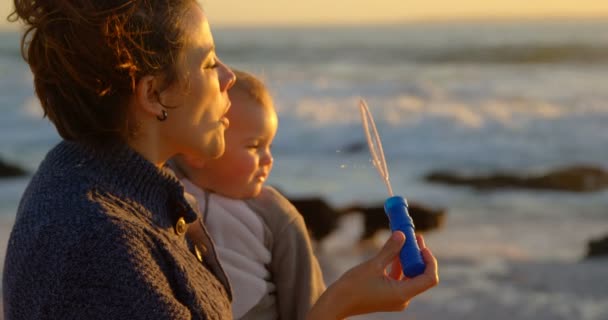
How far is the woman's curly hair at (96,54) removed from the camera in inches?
81.5

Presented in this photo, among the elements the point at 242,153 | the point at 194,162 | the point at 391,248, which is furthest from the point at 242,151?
the point at 391,248

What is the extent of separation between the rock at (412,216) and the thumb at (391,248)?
478cm

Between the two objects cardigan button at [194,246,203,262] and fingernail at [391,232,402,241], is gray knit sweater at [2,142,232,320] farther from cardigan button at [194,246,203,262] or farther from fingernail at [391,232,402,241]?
fingernail at [391,232,402,241]

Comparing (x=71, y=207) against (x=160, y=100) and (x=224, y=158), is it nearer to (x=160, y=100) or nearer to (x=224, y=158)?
(x=160, y=100)

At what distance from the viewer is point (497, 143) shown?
1412 cm

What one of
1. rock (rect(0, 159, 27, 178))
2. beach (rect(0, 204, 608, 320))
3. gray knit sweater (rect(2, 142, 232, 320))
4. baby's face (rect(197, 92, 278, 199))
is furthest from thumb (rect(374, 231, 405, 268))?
rock (rect(0, 159, 27, 178))

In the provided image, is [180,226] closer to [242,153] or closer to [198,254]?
[198,254]

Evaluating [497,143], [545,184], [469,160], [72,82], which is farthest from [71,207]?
[497,143]

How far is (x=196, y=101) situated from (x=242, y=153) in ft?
2.59

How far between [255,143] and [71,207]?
1.12m

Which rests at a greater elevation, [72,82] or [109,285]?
[72,82]

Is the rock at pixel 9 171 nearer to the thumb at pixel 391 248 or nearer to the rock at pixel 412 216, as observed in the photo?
the rock at pixel 412 216

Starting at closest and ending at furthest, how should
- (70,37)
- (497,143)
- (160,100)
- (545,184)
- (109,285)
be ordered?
(109,285) → (70,37) → (160,100) → (545,184) → (497,143)

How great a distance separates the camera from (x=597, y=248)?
7289 mm
